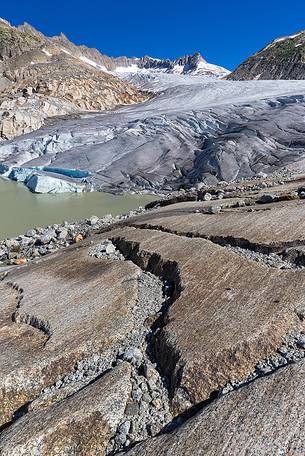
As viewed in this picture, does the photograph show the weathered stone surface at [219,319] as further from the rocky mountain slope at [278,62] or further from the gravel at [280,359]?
the rocky mountain slope at [278,62]

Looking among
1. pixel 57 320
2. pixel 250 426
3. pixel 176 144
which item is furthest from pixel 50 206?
pixel 250 426

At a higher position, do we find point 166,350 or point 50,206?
point 50,206

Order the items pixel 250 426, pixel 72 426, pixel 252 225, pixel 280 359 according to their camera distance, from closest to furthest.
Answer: pixel 250 426
pixel 72 426
pixel 280 359
pixel 252 225

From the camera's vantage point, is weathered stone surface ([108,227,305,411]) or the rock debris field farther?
weathered stone surface ([108,227,305,411])

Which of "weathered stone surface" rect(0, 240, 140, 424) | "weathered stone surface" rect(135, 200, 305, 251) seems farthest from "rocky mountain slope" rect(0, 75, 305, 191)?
"weathered stone surface" rect(0, 240, 140, 424)

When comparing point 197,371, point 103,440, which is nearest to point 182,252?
point 197,371

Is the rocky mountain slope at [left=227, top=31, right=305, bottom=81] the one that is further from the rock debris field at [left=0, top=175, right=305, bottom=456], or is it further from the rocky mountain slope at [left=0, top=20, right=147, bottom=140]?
the rock debris field at [left=0, top=175, right=305, bottom=456]

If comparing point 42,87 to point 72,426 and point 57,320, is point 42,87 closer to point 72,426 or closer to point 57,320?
point 57,320
